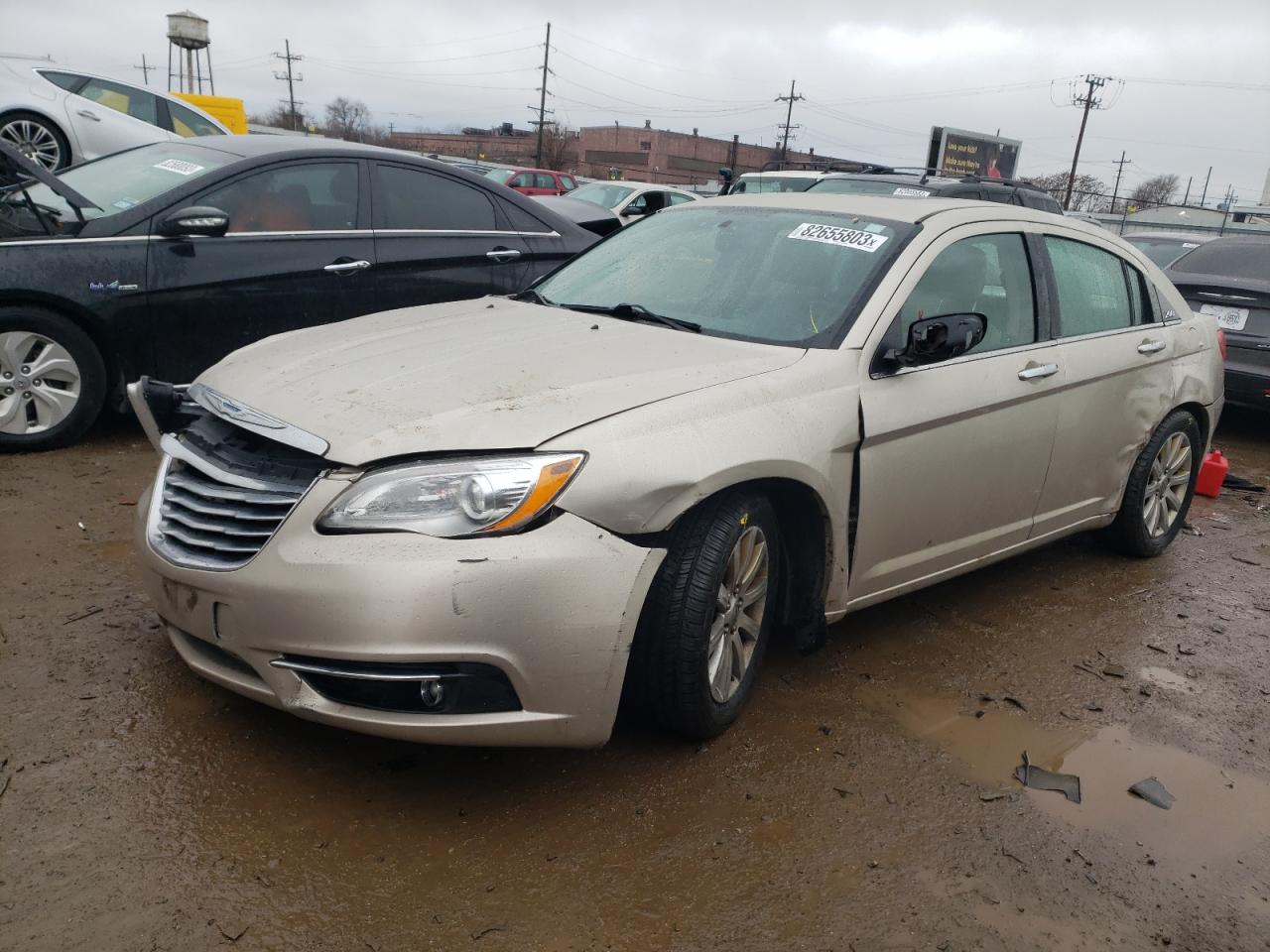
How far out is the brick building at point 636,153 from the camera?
77.0m

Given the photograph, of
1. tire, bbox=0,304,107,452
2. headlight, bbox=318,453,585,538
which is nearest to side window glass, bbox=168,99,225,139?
tire, bbox=0,304,107,452

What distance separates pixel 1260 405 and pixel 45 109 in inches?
448

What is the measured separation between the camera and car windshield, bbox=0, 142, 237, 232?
5305 millimetres

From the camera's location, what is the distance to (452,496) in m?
2.53

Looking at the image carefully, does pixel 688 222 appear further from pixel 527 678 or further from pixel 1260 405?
pixel 1260 405

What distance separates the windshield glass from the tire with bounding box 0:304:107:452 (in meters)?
6.85

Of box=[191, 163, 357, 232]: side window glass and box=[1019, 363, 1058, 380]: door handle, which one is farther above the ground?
box=[191, 163, 357, 232]: side window glass

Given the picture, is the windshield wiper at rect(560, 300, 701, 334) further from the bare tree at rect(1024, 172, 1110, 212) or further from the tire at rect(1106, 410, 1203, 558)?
the bare tree at rect(1024, 172, 1110, 212)

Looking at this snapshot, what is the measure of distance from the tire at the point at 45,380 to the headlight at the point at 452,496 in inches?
128

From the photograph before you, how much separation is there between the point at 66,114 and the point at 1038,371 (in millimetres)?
10637

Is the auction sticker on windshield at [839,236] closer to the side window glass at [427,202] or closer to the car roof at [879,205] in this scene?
the car roof at [879,205]

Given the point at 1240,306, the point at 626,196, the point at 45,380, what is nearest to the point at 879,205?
the point at 45,380

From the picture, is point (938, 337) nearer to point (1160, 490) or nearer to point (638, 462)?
point (638, 462)

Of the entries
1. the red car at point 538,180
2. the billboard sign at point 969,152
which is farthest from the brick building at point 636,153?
the red car at point 538,180
